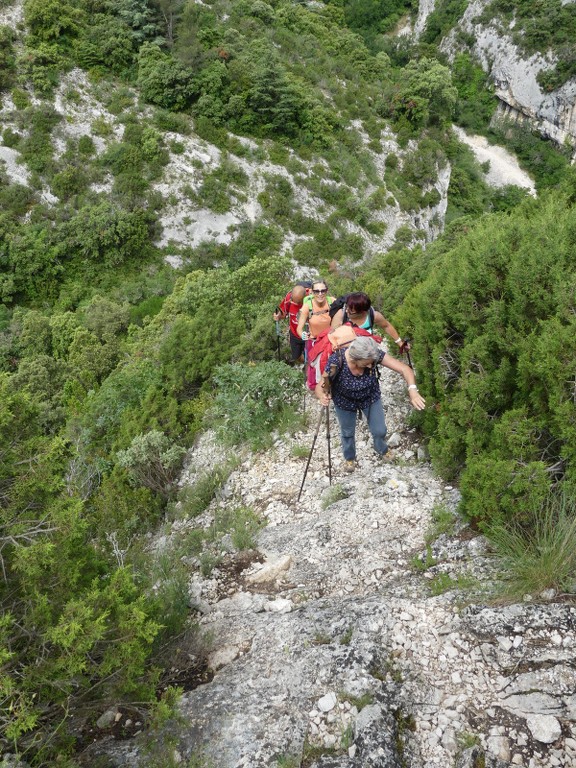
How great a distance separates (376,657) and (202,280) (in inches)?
457

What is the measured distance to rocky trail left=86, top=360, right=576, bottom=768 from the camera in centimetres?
245

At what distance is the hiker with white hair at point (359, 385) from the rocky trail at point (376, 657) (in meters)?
0.68

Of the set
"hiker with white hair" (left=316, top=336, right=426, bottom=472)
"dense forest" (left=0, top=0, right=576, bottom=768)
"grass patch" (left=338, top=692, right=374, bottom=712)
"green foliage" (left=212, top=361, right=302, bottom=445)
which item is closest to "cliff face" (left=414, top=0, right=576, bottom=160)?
"dense forest" (left=0, top=0, right=576, bottom=768)

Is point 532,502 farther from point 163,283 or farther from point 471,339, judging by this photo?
point 163,283

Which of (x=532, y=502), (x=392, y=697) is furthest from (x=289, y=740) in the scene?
(x=532, y=502)

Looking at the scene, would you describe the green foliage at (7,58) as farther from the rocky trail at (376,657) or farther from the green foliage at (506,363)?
the rocky trail at (376,657)

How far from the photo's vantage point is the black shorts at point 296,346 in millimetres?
6386

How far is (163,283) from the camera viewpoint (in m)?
21.7

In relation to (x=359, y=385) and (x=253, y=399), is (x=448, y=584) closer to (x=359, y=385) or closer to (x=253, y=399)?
(x=359, y=385)

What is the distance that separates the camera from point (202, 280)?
43.2 ft

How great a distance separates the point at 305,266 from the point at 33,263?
12.5 metres

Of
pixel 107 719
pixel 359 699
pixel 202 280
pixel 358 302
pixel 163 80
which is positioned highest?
pixel 163 80

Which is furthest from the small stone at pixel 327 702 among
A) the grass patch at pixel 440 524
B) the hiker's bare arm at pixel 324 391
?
the hiker's bare arm at pixel 324 391

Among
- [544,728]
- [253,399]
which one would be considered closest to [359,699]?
[544,728]
